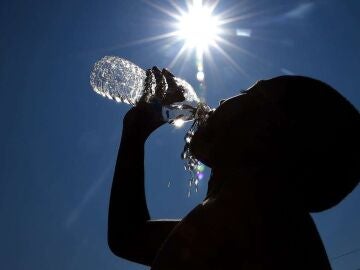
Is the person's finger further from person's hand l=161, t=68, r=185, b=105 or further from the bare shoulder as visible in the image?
the bare shoulder

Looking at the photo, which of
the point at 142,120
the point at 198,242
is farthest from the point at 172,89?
the point at 198,242

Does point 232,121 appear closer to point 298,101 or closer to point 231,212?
point 298,101

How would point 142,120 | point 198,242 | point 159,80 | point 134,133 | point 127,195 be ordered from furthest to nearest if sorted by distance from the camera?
point 159,80 → point 142,120 → point 134,133 → point 127,195 → point 198,242

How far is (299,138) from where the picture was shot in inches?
56.4

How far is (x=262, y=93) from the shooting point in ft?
5.16

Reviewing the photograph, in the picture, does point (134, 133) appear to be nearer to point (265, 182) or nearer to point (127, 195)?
point (127, 195)

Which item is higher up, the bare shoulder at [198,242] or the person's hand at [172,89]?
the person's hand at [172,89]

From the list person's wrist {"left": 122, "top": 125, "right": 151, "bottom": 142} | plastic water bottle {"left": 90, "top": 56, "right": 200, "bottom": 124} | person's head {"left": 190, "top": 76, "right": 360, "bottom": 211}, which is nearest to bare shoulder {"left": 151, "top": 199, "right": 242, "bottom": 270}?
person's head {"left": 190, "top": 76, "right": 360, "bottom": 211}

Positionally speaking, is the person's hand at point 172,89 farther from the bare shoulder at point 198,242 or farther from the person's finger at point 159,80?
the bare shoulder at point 198,242

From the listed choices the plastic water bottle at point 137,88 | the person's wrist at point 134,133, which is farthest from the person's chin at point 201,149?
the plastic water bottle at point 137,88

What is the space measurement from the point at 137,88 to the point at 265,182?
2.45 meters

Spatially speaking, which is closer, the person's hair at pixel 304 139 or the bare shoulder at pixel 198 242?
the bare shoulder at pixel 198 242

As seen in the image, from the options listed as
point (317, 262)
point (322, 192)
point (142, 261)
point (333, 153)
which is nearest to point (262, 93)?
point (333, 153)

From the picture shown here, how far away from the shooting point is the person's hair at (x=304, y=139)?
143 cm
